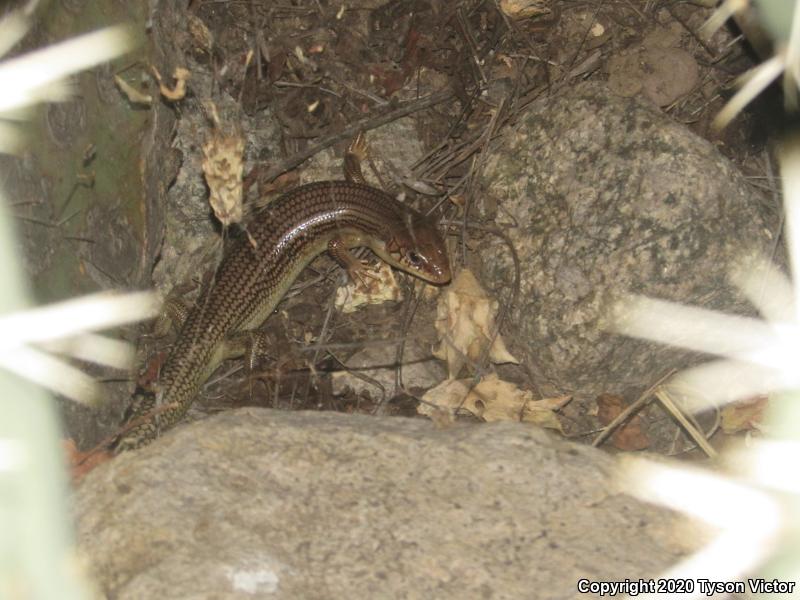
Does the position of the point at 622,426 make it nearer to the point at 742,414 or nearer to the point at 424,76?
the point at 742,414

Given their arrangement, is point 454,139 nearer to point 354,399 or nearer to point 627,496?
point 354,399

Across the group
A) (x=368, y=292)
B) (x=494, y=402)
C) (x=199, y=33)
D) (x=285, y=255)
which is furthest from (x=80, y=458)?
(x=199, y=33)

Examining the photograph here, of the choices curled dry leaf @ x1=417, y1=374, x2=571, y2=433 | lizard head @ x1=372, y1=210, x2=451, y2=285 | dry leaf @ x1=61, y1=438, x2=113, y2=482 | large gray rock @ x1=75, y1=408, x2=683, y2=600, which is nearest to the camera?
large gray rock @ x1=75, y1=408, x2=683, y2=600

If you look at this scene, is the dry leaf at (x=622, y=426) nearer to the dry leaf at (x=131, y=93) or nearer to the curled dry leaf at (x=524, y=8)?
the curled dry leaf at (x=524, y=8)

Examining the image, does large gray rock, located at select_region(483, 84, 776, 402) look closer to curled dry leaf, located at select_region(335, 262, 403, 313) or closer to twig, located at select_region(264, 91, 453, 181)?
curled dry leaf, located at select_region(335, 262, 403, 313)

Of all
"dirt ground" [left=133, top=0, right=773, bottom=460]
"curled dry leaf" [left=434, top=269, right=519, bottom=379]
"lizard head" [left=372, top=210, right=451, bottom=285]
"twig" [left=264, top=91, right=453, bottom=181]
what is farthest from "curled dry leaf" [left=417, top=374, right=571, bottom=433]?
"twig" [left=264, top=91, right=453, bottom=181]
